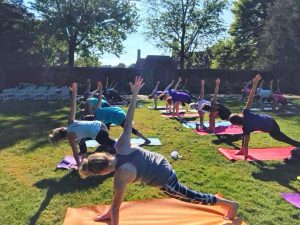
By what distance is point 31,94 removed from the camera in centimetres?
2298

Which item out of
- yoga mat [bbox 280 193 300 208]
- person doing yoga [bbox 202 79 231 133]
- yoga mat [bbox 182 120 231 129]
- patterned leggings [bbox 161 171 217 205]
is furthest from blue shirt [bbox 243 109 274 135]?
yoga mat [bbox 182 120 231 129]

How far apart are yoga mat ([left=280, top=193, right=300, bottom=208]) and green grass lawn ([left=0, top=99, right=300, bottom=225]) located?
4.2 inches

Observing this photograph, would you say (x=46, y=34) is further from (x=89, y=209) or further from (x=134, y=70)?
(x=89, y=209)

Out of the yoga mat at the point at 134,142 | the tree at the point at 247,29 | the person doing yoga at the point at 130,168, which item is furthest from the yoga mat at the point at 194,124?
the tree at the point at 247,29

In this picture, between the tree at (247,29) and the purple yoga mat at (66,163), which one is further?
the tree at (247,29)

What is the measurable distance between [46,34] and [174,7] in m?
15.0

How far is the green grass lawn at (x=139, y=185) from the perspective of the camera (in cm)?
543

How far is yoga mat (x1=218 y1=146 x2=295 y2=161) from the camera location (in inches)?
328

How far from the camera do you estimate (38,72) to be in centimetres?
2955

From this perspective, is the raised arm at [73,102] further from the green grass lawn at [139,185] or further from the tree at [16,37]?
the tree at [16,37]

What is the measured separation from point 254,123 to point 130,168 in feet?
15.2

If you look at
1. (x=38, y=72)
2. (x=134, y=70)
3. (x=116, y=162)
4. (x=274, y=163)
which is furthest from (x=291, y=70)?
(x=116, y=162)

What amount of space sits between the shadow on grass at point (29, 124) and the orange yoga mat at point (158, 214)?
4.70 m

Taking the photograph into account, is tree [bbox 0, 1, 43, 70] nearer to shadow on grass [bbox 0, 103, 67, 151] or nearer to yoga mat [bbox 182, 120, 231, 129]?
shadow on grass [bbox 0, 103, 67, 151]
